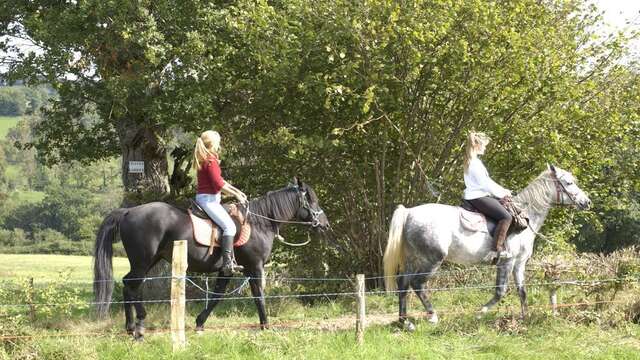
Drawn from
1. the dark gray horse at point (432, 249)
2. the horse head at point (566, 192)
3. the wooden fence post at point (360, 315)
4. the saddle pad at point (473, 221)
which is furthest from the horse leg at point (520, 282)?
the wooden fence post at point (360, 315)

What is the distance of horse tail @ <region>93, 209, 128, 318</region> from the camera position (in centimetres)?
893

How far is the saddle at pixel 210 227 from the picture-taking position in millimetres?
9586

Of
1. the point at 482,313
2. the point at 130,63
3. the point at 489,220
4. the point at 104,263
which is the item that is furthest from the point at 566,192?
the point at 130,63

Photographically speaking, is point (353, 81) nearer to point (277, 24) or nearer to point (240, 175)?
point (277, 24)

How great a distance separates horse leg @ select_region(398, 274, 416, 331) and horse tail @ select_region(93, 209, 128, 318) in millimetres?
4004

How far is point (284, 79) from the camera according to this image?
42.3 feet

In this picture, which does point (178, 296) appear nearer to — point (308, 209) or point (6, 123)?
point (308, 209)

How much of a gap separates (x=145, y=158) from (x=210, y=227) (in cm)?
830

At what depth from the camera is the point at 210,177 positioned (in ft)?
30.9

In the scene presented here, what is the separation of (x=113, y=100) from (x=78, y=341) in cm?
863

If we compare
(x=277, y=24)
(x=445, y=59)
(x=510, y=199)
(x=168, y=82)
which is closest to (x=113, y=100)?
(x=168, y=82)

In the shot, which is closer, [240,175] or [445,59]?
[445,59]

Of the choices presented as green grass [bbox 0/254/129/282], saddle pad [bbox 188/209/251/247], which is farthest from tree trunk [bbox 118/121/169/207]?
green grass [bbox 0/254/129/282]

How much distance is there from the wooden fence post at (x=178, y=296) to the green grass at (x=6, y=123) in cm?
15288
